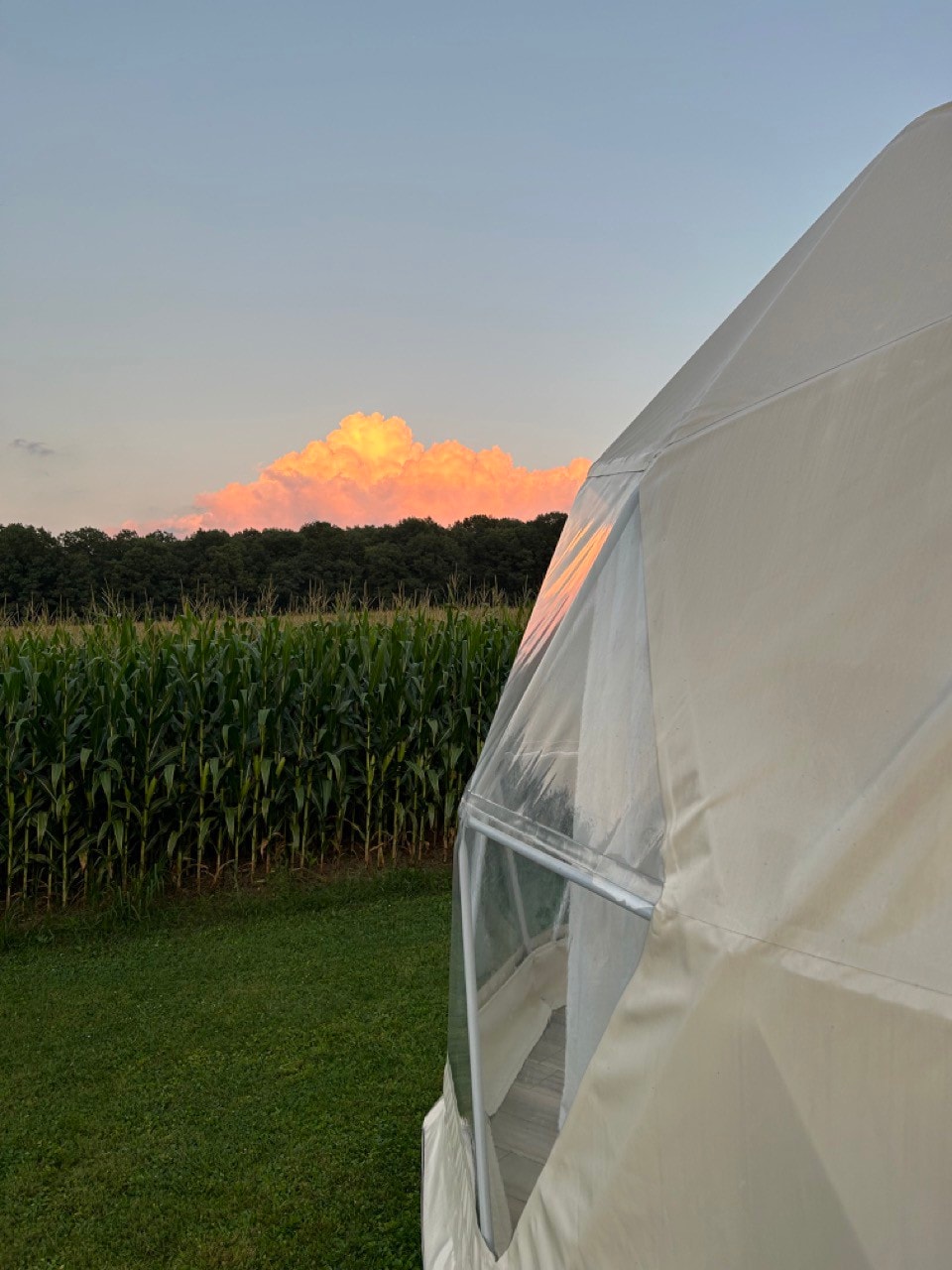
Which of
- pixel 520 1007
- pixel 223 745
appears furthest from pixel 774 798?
pixel 223 745

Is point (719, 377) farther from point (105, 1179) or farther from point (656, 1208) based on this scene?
point (105, 1179)

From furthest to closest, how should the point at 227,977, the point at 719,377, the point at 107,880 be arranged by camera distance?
the point at 107,880 < the point at 227,977 < the point at 719,377

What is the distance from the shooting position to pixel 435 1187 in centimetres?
305

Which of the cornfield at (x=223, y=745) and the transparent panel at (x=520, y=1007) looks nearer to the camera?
the transparent panel at (x=520, y=1007)

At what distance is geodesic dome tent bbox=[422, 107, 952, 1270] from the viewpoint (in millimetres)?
1278

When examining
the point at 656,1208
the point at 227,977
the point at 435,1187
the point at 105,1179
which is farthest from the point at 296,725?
the point at 656,1208

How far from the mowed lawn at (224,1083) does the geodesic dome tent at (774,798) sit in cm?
160

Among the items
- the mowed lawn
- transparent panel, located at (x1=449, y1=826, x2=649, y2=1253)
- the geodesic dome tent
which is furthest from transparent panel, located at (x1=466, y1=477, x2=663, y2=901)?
the mowed lawn

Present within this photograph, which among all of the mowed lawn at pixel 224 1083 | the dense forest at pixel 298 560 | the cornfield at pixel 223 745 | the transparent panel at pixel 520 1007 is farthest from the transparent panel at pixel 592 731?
the dense forest at pixel 298 560

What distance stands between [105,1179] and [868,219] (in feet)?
13.4

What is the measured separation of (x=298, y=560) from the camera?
575 inches

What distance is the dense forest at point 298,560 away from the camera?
11.8m

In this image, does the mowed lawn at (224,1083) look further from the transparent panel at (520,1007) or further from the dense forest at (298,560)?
the dense forest at (298,560)

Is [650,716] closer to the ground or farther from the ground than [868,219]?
closer to the ground
